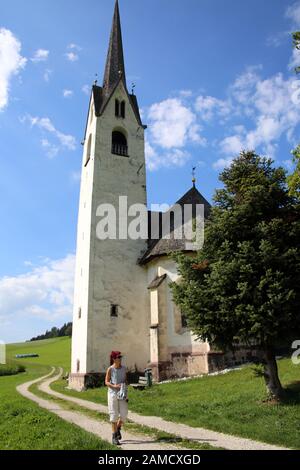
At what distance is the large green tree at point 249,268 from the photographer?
38.5 feet

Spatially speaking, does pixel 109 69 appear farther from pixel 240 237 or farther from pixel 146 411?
pixel 146 411

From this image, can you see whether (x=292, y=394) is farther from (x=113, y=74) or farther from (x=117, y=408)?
(x=113, y=74)

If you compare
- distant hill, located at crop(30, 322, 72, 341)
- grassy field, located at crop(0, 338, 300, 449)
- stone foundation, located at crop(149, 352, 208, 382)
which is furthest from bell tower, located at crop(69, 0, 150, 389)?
distant hill, located at crop(30, 322, 72, 341)

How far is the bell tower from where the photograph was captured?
2527 cm

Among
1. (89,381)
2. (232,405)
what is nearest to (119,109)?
(89,381)

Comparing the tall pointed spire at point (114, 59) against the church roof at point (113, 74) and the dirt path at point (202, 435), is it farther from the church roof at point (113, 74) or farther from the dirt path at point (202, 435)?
the dirt path at point (202, 435)

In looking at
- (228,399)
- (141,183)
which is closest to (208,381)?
(228,399)

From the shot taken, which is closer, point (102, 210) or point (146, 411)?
point (146, 411)

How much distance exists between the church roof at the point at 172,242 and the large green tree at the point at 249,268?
1025cm

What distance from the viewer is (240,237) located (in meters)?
13.0

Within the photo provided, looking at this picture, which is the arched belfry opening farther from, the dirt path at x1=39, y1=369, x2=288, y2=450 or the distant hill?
the distant hill

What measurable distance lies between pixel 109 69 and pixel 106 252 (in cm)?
1661

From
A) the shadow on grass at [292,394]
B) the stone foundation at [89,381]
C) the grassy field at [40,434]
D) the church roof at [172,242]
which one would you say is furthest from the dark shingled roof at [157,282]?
the grassy field at [40,434]

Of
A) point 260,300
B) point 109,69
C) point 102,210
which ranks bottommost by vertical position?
point 260,300
